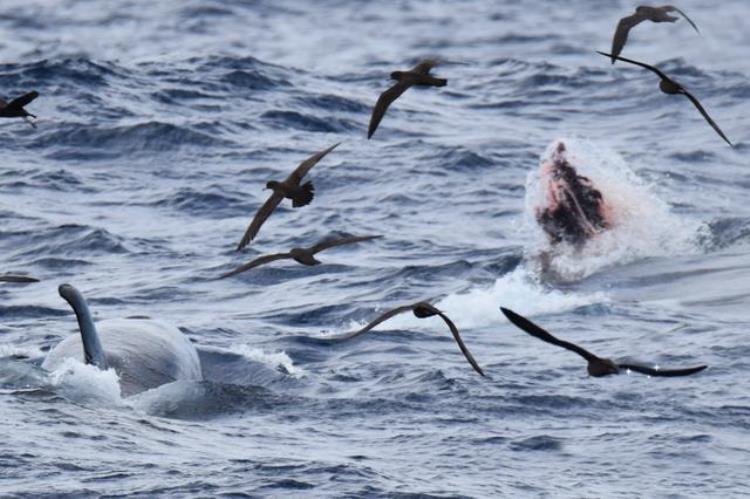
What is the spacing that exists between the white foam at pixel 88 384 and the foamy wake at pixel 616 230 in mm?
7360

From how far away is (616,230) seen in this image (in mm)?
22297

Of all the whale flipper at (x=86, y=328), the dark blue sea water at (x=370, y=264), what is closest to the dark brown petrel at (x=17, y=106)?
the dark blue sea water at (x=370, y=264)

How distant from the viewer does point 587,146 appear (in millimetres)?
25250

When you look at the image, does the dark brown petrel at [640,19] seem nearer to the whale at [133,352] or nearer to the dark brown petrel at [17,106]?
the dark brown petrel at [17,106]

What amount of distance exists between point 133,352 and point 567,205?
764 centimetres

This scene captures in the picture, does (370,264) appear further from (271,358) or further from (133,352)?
(133,352)

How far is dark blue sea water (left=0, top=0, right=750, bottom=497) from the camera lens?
45.4 feet

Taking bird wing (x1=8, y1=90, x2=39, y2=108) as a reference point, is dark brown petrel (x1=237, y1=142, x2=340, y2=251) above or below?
below

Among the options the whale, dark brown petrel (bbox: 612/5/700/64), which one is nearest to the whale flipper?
the whale

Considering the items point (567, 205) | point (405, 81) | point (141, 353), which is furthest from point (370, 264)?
point (405, 81)

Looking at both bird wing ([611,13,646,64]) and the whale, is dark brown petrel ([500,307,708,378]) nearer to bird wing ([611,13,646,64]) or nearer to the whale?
bird wing ([611,13,646,64])

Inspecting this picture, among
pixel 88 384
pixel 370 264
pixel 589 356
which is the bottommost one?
pixel 370 264

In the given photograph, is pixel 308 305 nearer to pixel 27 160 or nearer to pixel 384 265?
pixel 384 265

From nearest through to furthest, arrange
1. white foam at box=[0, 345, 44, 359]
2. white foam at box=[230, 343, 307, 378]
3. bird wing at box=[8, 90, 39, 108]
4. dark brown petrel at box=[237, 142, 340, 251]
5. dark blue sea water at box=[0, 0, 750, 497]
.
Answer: bird wing at box=[8, 90, 39, 108]
dark brown petrel at box=[237, 142, 340, 251]
dark blue sea water at box=[0, 0, 750, 497]
white foam at box=[230, 343, 307, 378]
white foam at box=[0, 345, 44, 359]
